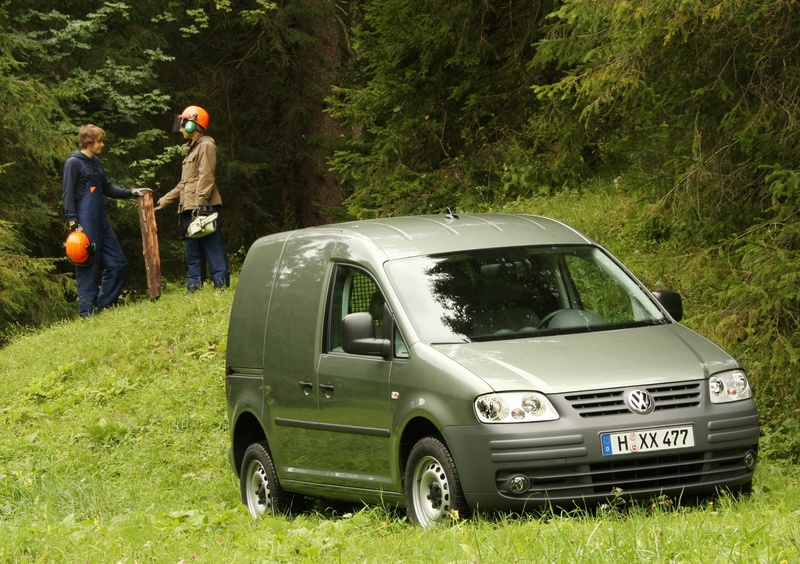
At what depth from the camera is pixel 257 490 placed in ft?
30.4

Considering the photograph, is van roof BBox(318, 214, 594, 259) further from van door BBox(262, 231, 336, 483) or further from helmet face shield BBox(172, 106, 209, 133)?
helmet face shield BBox(172, 106, 209, 133)

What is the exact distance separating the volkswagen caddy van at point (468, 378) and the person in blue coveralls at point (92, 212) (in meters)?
7.93

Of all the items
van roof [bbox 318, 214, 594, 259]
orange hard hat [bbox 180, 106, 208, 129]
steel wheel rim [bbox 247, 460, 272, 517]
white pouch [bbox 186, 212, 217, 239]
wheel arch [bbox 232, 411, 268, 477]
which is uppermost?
orange hard hat [bbox 180, 106, 208, 129]

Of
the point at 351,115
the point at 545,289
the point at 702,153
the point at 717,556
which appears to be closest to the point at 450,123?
the point at 351,115

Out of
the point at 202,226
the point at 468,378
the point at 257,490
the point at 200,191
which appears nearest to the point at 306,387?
the point at 257,490

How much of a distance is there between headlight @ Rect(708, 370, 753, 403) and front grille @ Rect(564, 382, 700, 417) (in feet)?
0.62

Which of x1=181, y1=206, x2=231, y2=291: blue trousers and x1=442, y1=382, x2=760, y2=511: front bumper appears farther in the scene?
x1=181, y1=206, x2=231, y2=291: blue trousers

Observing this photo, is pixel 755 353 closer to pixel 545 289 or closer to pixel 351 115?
pixel 545 289

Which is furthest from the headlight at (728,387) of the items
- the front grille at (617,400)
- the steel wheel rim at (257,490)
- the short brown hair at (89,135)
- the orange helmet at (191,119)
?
the short brown hair at (89,135)

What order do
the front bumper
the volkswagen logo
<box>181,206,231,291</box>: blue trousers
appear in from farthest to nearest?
<box>181,206,231,291</box>: blue trousers → the volkswagen logo → the front bumper

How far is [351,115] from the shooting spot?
18.8 meters

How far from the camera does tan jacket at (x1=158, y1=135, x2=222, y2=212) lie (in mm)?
16234

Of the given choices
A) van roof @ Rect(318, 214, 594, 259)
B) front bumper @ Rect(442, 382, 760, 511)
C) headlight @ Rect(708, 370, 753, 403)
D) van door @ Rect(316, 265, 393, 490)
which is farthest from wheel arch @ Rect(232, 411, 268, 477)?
headlight @ Rect(708, 370, 753, 403)

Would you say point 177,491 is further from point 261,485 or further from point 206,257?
point 206,257
